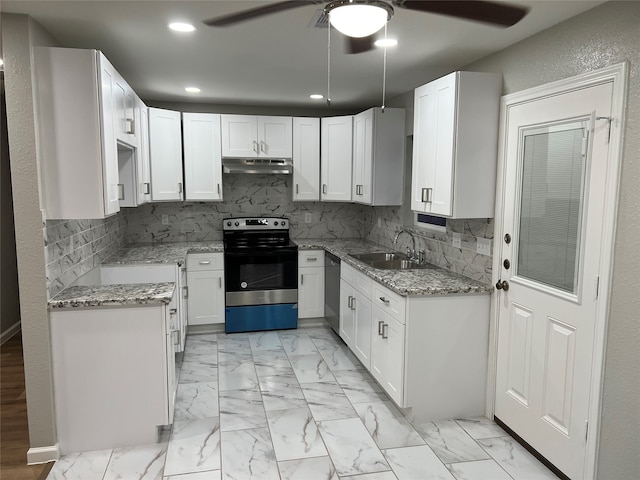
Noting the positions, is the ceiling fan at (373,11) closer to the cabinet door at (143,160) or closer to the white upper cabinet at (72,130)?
the white upper cabinet at (72,130)

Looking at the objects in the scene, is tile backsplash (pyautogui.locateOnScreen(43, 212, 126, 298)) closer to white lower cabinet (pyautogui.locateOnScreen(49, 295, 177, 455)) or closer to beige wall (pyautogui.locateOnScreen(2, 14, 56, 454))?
beige wall (pyautogui.locateOnScreen(2, 14, 56, 454))

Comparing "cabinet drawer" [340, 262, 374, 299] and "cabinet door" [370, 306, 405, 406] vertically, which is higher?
"cabinet drawer" [340, 262, 374, 299]

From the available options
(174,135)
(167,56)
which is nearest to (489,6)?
(167,56)

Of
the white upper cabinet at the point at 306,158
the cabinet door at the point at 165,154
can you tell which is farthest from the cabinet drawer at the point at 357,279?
the cabinet door at the point at 165,154

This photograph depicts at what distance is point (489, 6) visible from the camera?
1734 millimetres

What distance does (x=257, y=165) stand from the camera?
482 cm

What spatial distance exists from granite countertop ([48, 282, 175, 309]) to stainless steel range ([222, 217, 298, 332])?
5.77ft

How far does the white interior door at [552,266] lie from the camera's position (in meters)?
2.24

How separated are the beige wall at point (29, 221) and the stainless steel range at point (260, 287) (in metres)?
2.22

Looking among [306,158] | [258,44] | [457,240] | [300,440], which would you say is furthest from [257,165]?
[300,440]

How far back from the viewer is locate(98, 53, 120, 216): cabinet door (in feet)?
8.35

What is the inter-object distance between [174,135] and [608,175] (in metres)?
3.74

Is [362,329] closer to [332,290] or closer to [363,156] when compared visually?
[332,290]

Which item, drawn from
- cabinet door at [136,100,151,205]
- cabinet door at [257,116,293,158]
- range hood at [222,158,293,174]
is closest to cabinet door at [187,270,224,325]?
cabinet door at [136,100,151,205]
